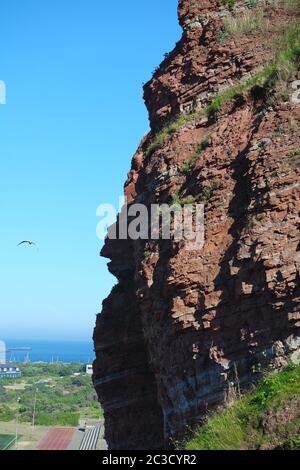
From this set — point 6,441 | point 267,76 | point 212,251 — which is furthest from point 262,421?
point 6,441

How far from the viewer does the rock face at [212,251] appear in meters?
9.73

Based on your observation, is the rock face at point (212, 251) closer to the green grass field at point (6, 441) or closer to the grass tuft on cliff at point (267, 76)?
the grass tuft on cliff at point (267, 76)

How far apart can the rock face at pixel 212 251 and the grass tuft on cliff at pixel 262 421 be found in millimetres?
584

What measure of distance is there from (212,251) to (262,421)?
13.3 ft

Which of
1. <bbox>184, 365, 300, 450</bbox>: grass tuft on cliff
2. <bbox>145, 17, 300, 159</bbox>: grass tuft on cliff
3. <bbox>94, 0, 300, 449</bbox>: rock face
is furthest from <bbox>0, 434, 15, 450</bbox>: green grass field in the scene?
<bbox>184, 365, 300, 450</bbox>: grass tuft on cliff

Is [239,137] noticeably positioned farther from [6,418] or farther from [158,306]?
[6,418]

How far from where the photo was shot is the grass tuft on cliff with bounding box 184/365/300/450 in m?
7.43

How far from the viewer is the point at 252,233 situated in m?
10.1

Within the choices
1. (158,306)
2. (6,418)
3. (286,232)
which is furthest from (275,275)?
(6,418)

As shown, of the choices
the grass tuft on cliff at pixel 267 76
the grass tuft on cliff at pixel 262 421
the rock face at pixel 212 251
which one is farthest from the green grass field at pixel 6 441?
the grass tuft on cliff at pixel 262 421

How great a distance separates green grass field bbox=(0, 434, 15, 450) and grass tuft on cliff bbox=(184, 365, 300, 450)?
46.0 metres

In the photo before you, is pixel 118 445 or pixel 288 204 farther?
pixel 118 445

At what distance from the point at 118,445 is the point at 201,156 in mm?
9302

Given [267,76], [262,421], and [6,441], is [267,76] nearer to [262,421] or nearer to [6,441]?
[262,421]
